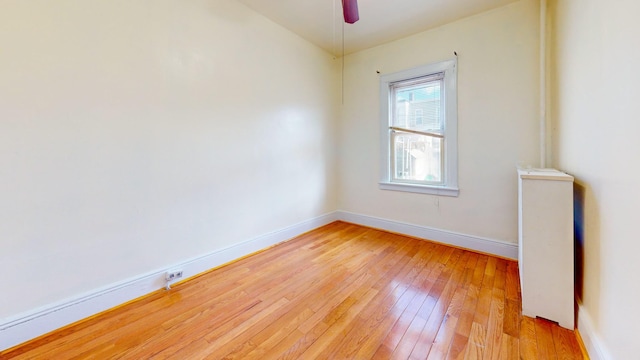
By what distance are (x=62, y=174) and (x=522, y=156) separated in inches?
148

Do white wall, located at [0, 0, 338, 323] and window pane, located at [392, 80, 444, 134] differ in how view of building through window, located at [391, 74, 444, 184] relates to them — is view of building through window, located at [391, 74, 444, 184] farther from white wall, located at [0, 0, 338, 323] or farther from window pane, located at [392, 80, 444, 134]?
white wall, located at [0, 0, 338, 323]

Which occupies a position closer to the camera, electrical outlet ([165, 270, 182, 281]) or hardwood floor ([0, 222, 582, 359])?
hardwood floor ([0, 222, 582, 359])

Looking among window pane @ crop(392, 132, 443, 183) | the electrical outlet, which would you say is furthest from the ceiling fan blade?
the electrical outlet

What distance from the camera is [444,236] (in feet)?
9.29

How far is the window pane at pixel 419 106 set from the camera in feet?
9.45

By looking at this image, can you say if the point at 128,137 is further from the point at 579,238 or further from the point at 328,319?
the point at 579,238

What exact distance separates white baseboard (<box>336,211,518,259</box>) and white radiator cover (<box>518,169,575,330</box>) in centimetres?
104

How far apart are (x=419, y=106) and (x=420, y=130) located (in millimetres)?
313

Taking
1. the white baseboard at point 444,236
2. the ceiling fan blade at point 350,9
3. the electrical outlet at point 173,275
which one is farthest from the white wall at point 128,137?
the white baseboard at point 444,236

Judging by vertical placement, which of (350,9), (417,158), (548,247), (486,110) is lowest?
(548,247)

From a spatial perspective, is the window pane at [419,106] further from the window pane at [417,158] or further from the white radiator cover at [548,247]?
the white radiator cover at [548,247]

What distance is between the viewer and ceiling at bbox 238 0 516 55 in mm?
2371

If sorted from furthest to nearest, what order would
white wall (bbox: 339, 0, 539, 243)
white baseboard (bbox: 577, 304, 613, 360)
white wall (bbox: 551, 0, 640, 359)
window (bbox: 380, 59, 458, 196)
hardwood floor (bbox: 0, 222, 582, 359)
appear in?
window (bbox: 380, 59, 458, 196), white wall (bbox: 339, 0, 539, 243), hardwood floor (bbox: 0, 222, 582, 359), white baseboard (bbox: 577, 304, 613, 360), white wall (bbox: 551, 0, 640, 359)

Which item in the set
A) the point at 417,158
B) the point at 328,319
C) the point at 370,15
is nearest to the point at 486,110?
the point at 417,158
